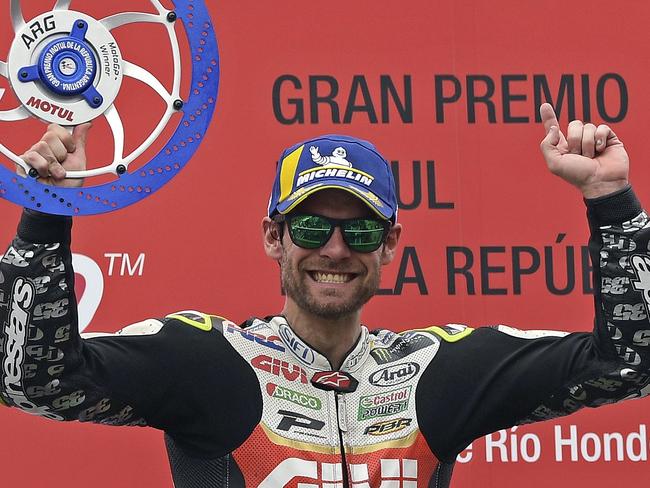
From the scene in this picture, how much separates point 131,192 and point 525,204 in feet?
5.37

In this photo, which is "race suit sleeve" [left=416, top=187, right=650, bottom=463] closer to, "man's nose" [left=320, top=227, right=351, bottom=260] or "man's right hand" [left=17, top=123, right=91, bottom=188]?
"man's nose" [left=320, top=227, right=351, bottom=260]

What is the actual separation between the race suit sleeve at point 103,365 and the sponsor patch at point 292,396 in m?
0.04

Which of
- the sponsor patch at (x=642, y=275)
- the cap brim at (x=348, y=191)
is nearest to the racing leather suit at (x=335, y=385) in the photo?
the sponsor patch at (x=642, y=275)

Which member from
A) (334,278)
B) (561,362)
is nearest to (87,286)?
(334,278)

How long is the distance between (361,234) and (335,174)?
136 mm

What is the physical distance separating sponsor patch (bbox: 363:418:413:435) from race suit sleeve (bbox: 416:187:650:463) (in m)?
0.04

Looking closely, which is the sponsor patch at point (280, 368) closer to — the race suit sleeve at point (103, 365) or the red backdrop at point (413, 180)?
the race suit sleeve at point (103, 365)

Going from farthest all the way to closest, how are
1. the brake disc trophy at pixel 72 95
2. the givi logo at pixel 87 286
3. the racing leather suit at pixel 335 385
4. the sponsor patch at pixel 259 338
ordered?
the givi logo at pixel 87 286 → the sponsor patch at pixel 259 338 → the racing leather suit at pixel 335 385 → the brake disc trophy at pixel 72 95

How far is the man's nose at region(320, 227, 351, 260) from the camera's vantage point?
2846mm

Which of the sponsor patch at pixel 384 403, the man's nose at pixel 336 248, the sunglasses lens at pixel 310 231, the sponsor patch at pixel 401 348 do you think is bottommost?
the sponsor patch at pixel 384 403

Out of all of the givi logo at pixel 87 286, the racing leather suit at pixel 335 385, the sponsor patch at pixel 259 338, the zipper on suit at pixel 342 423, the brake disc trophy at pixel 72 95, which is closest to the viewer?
the brake disc trophy at pixel 72 95

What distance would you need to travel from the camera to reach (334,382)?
2.94m

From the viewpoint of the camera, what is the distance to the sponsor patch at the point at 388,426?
9.52ft

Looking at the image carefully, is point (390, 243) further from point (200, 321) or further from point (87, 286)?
point (87, 286)
